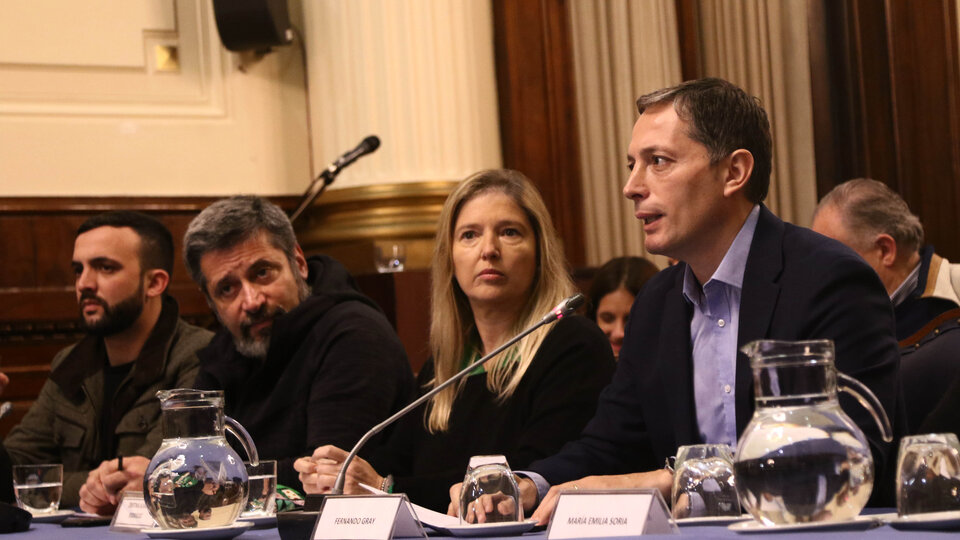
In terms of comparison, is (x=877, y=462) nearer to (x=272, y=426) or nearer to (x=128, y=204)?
(x=272, y=426)

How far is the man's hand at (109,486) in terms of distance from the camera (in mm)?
2723

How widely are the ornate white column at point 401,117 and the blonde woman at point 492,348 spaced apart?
6.92 feet

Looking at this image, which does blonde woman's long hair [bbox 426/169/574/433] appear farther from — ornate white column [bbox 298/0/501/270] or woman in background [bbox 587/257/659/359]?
ornate white column [bbox 298/0/501/270]

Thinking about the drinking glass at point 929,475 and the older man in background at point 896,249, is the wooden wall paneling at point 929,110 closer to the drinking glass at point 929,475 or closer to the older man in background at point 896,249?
the older man in background at point 896,249

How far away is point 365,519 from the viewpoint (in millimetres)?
1603

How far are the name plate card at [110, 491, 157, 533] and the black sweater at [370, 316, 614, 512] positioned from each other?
0.55 meters

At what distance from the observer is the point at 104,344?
4070mm

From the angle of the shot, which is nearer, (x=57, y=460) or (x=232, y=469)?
(x=232, y=469)

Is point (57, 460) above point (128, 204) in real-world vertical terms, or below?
below

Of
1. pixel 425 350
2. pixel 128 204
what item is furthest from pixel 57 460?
pixel 128 204

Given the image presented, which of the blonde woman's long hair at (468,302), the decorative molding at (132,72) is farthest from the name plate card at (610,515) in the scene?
the decorative molding at (132,72)

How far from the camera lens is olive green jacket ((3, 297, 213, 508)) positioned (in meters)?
3.69

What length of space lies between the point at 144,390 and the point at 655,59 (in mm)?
2803

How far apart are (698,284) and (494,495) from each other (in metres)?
0.72
